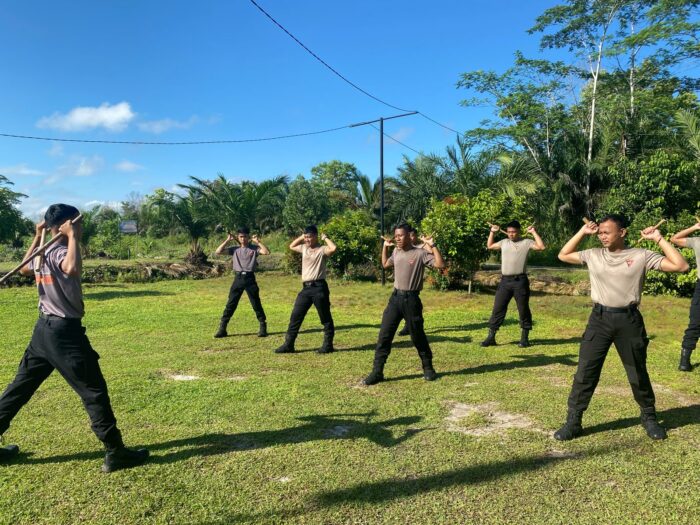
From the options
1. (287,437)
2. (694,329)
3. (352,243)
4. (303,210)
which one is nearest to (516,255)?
(694,329)

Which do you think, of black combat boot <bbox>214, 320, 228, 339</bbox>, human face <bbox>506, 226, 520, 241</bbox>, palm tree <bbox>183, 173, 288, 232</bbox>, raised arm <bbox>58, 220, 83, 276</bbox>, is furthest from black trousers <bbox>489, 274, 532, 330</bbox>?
palm tree <bbox>183, 173, 288, 232</bbox>

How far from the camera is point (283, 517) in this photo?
2943 millimetres

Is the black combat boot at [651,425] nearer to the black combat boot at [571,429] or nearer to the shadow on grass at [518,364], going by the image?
the black combat boot at [571,429]

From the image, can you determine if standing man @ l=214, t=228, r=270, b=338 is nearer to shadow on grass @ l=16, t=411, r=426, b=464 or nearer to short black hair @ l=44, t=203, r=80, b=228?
shadow on grass @ l=16, t=411, r=426, b=464

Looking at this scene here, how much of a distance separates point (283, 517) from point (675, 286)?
12089 millimetres

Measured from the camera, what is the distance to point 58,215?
349cm

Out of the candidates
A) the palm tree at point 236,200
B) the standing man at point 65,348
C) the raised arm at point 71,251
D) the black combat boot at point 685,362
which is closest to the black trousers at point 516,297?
the black combat boot at point 685,362

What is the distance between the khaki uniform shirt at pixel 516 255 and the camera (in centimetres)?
717

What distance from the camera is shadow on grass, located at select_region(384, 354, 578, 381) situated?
5.86 meters

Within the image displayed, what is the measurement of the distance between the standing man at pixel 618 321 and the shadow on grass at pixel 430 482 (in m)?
0.54

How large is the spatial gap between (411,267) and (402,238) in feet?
1.21

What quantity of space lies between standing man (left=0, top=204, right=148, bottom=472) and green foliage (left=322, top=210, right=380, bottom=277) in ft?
41.4

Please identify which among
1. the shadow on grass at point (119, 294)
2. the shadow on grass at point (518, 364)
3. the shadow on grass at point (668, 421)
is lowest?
the shadow on grass at point (668, 421)

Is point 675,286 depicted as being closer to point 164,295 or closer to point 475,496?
A: point 475,496
